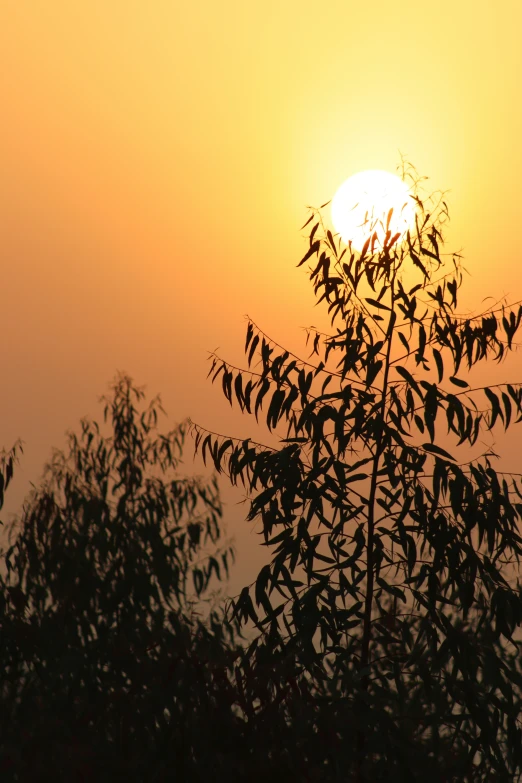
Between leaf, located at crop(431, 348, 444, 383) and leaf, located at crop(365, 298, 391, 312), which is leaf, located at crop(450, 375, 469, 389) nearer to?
leaf, located at crop(431, 348, 444, 383)

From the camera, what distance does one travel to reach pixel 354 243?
589 centimetres

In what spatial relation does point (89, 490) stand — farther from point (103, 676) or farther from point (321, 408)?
point (321, 408)

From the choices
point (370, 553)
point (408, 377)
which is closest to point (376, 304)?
point (408, 377)

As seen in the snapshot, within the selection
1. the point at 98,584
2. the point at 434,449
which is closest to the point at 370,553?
the point at 434,449

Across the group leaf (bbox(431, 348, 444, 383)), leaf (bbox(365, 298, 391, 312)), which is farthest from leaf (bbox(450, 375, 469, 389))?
leaf (bbox(365, 298, 391, 312))

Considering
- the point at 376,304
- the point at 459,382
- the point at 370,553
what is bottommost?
the point at 370,553

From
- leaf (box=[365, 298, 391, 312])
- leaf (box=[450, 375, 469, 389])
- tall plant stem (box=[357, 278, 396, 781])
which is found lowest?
tall plant stem (box=[357, 278, 396, 781])

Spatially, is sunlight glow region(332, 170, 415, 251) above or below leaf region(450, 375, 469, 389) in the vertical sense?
above

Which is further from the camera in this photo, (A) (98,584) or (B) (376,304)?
(A) (98,584)

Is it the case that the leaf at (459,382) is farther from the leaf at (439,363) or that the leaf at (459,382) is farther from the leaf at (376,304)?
the leaf at (376,304)

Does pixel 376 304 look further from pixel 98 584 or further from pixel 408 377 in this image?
pixel 98 584

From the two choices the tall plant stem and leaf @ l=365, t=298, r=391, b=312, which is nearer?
the tall plant stem

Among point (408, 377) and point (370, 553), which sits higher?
point (408, 377)

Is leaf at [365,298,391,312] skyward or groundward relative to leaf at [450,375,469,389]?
skyward
